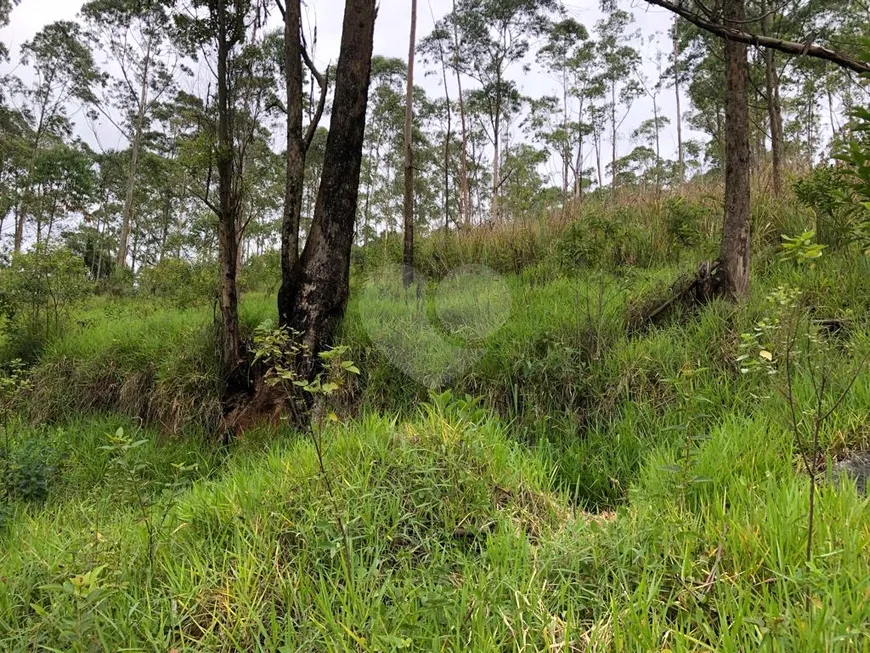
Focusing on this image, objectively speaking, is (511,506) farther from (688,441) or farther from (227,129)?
(227,129)

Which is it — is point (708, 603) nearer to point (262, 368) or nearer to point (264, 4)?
point (262, 368)

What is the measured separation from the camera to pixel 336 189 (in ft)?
13.3

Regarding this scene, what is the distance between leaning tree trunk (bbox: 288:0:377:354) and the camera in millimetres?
4039

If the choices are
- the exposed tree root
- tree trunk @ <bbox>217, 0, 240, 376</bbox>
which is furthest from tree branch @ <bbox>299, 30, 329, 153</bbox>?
the exposed tree root

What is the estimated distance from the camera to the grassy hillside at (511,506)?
1.32 meters

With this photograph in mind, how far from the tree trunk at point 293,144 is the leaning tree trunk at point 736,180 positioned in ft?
12.2

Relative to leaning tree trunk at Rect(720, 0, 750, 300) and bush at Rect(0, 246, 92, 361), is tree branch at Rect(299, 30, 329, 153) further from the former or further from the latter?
bush at Rect(0, 246, 92, 361)

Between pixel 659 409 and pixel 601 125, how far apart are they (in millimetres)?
26232

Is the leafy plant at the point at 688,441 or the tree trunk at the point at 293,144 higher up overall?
the tree trunk at the point at 293,144

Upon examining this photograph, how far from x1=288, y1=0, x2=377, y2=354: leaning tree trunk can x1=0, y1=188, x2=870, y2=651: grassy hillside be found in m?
0.38

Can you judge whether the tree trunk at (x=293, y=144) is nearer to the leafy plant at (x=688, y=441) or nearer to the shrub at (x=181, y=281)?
the shrub at (x=181, y=281)

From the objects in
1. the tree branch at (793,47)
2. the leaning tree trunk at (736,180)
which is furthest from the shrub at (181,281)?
the tree branch at (793,47)
